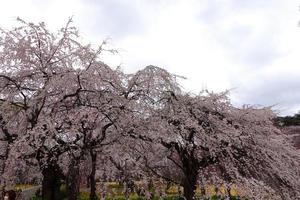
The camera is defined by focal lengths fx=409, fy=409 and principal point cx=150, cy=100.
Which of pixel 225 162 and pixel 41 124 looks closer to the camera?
pixel 41 124

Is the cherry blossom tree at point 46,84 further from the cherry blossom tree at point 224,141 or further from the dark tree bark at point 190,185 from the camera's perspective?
the dark tree bark at point 190,185

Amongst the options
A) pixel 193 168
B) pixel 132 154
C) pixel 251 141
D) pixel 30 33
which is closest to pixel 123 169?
pixel 132 154

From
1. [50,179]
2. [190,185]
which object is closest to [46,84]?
[50,179]

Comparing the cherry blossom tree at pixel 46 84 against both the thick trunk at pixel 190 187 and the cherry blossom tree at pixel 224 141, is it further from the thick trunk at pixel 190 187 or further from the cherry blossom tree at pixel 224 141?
the thick trunk at pixel 190 187

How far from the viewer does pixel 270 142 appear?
10086 mm

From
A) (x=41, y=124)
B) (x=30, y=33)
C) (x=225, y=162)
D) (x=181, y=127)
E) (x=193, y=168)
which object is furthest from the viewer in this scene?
(x=193, y=168)

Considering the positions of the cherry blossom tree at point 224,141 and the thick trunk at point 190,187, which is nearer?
the cherry blossom tree at point 224,141

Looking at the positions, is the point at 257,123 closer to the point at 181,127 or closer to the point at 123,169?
the point at 181,127

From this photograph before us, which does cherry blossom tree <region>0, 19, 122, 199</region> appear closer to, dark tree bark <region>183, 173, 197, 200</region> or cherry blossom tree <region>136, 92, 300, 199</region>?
cherry blossom tree <region>136, 92, 300, 199</region>

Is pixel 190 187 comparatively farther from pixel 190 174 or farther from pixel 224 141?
pixel 224 141

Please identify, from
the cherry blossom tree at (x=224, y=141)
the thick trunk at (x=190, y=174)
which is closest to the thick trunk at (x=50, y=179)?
the cherry blossom tree at (x=224, y=141)

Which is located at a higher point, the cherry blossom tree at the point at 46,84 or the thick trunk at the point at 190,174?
the cherry blossom tree at the point at 46,84

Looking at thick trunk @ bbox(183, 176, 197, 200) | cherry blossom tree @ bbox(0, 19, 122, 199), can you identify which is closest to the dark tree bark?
thick trunk @ bbox(183, 176, 197, 200)

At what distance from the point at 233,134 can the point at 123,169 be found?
2903 millimetres
